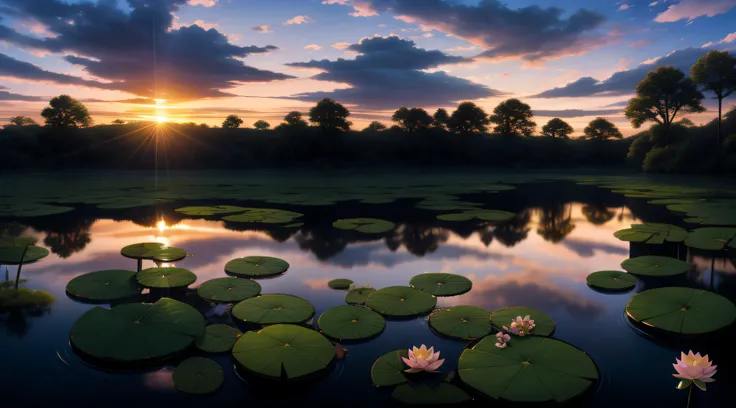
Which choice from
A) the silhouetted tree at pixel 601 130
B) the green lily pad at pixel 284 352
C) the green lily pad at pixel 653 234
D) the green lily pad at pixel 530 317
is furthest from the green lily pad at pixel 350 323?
the silhouetted tree at pixel 601 130

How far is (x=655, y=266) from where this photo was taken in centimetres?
671

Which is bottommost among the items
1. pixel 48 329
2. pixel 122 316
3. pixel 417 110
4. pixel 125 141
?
pixel 48 329

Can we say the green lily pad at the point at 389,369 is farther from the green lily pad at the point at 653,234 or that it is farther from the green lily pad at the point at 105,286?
the green lily pad at the point at 653,234

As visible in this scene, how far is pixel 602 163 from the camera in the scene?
64.3 m

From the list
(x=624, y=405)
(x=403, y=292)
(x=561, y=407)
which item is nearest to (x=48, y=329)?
(x=403, y=292)

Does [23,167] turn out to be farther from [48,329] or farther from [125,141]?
[48,329]

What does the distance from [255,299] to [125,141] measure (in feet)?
180

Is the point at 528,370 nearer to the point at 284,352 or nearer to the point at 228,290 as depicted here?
the point at 284,352

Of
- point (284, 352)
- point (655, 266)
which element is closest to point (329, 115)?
point (655, 266)

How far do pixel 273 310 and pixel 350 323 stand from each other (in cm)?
101

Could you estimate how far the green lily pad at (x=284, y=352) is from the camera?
3.40 metres

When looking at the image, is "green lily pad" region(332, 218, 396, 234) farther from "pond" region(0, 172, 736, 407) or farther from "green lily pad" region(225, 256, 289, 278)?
"green lily pad" region(225, 256, 289, 278)

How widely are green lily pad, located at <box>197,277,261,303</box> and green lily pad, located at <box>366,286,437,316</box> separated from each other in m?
1.71

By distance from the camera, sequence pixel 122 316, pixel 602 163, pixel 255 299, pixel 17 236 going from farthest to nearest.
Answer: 1. pixel 602 163
2. pixel 17 236
3. pixel 255 299
4. pixel 122 316
